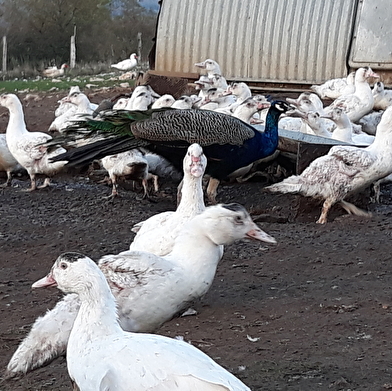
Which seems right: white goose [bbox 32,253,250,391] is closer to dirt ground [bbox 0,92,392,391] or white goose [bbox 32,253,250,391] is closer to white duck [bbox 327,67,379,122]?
dirt ground [bbox 0,92,392,391]

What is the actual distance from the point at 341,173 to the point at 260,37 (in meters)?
8.57

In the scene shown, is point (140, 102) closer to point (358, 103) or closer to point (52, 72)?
point (358, 103)

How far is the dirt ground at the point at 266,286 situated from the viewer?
418 cm

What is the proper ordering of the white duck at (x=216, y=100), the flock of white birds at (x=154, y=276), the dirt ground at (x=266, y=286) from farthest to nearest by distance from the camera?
the white duck at (x=216, y=100), the dirt ground at (x=266, y=286), the flock of white birds at (x=154, y=276)

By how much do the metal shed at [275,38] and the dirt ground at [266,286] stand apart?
19.8ft

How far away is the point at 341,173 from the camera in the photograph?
7430 mm

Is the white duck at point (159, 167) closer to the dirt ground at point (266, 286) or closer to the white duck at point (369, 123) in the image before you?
the dirt ground at point (266, 286)

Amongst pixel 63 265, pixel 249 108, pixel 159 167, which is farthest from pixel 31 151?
pixel 63 265

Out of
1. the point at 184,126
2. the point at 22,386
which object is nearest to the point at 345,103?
the point at 184,126

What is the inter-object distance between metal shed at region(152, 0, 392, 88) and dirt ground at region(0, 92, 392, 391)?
605 cm

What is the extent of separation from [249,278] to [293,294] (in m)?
0.57

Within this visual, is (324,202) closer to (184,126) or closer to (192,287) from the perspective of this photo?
(184,126)

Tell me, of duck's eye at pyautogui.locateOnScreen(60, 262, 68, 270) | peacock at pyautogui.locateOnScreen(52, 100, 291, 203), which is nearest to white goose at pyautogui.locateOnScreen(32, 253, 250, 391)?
duck's eye at pyautogui.locateOnScreen(60, 262, 68, 270)

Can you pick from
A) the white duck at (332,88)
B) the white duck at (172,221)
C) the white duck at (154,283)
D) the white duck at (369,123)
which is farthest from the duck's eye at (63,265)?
the white duck at (332,88)
